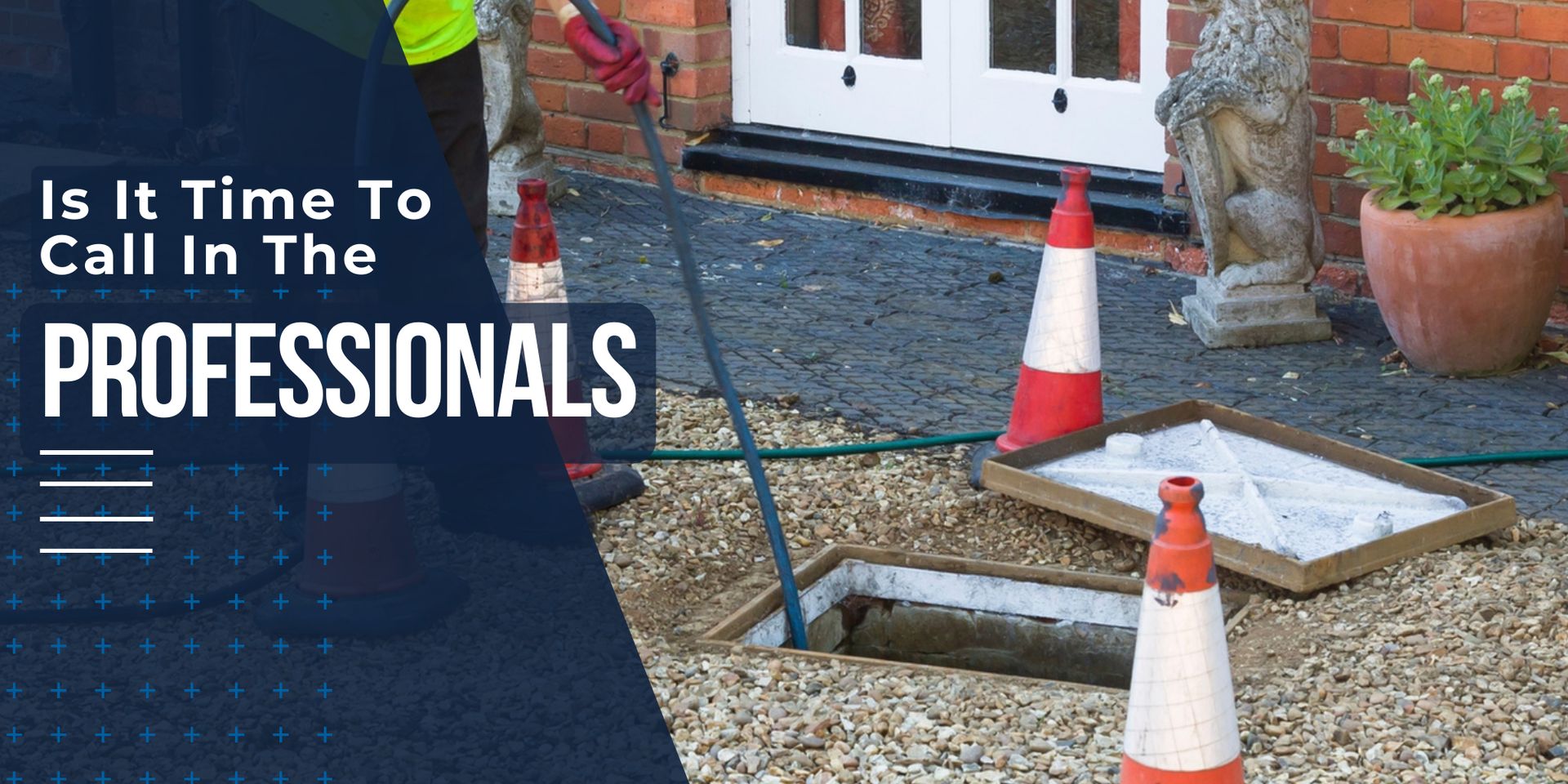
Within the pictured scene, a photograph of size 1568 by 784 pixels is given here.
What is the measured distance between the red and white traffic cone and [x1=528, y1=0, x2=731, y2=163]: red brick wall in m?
3.28

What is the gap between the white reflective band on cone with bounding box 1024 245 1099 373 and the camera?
4723 mm

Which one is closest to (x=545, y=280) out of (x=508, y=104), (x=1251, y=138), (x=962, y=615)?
(x=962, y=615)

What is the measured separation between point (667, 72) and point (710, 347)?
13.3 ft

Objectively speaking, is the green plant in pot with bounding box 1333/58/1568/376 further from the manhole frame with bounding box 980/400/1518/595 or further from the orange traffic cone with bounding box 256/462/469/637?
the orange traffic cone with bounding box 256/462/469/637

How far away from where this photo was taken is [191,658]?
157 inches

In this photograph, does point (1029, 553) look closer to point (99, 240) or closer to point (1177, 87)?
point (1177, 87)

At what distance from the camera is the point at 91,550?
4.56 metres

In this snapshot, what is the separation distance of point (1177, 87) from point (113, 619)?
337cm

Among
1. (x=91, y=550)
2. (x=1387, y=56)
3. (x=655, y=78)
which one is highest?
(x=655, y=78)

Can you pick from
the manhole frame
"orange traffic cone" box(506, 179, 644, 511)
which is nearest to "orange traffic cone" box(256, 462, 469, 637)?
"orange traffic cone" box(506, 179, 644, 511)

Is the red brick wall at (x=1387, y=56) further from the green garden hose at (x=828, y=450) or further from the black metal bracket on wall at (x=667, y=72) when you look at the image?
the black metal bracket on wall at (x=667, y=72)

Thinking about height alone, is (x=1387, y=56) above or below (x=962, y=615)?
above

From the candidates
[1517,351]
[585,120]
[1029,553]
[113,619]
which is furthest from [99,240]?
[1517,351]
